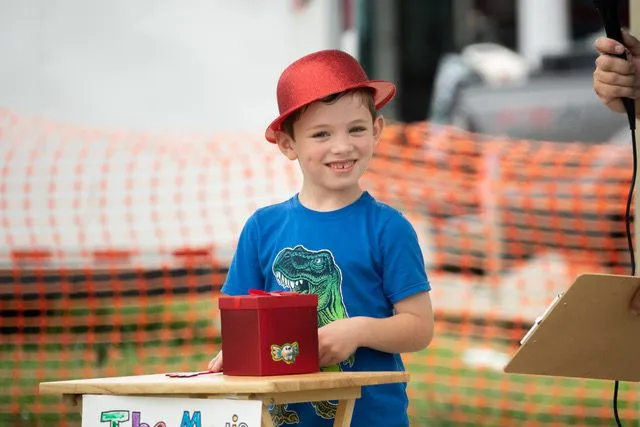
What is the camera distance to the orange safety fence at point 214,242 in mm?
7035

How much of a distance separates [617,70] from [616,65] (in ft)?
0.05

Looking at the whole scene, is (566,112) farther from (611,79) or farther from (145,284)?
(611,79)

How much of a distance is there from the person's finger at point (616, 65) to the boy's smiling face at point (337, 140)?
55 cm

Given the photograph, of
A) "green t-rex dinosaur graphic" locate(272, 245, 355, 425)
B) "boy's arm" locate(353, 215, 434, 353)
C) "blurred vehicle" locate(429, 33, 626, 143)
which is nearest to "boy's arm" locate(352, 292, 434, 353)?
"boy's arm" locate(353, 215, 434, 353)

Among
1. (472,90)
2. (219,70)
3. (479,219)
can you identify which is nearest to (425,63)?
A: (472,90)

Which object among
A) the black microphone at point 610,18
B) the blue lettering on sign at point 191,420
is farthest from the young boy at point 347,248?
the black microphone at point 610,18

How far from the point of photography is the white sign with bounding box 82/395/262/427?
7.38 ft

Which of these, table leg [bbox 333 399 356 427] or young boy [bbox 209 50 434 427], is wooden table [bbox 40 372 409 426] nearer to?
table leg [bbox 333 399 356 427]

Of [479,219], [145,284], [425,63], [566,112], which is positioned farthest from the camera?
[425,63]

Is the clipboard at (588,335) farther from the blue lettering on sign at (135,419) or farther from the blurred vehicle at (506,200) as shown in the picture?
the blurred vehicle at (506,200)

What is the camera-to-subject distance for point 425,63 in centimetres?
1116

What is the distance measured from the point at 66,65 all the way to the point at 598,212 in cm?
404

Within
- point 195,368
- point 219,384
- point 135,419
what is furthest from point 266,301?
point 195,368

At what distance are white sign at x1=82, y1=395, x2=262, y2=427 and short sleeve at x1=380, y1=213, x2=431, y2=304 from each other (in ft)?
2.03
